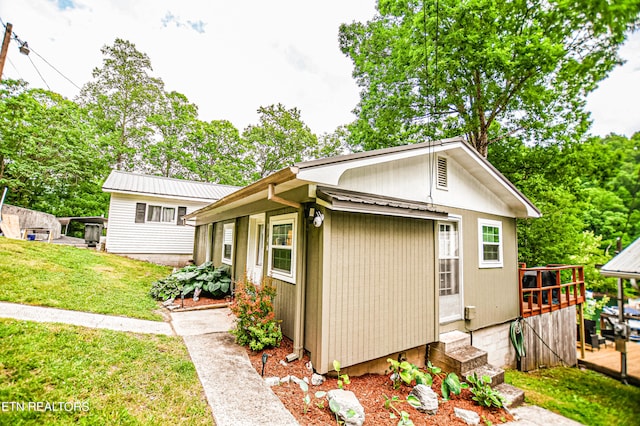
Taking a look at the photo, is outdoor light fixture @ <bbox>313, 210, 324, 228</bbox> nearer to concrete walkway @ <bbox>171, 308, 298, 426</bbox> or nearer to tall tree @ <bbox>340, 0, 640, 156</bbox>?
concrete walkway @ <bbox>171, 308, 298, 426</bbox>

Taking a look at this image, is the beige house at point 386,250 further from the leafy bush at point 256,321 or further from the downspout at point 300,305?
the leafy bush at point 256,321

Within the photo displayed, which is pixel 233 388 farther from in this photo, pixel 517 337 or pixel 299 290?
pixel 517 337

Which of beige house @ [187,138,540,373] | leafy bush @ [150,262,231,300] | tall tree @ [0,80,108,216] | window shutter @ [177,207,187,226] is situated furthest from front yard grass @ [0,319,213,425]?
tall tree @ [0,80,108,216]

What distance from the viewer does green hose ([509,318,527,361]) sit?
6387 millimetres

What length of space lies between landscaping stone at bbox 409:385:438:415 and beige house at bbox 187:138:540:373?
73 cm

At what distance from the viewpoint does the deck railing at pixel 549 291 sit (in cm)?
678

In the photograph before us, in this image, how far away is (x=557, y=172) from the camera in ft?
32.6

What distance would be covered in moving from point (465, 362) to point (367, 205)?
3.03m

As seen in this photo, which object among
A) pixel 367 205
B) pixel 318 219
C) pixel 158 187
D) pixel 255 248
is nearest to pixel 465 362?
pixel 367 205

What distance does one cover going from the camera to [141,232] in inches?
480

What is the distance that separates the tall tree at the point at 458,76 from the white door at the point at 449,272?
10.5 ft

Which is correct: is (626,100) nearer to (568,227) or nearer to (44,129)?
(568,227)

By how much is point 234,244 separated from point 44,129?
1840 cm

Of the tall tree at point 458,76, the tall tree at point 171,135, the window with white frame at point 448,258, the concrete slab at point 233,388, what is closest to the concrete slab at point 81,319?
the concrete slab at point 233,388
